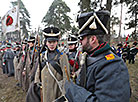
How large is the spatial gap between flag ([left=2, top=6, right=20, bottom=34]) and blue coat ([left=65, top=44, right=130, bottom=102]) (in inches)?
210

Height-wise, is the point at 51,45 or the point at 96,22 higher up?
the point at 96,22

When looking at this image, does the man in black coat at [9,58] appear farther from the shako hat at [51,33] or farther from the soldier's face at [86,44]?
the soldier's face at [86,44]

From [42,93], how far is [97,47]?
1708 mm

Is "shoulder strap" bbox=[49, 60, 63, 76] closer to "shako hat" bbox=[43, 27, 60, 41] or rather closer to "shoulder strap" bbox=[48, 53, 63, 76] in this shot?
"shoulder strap" bbox=[48, 53, 63, 76]

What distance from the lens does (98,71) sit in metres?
1.01

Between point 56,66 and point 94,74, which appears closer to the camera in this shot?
point 94,74

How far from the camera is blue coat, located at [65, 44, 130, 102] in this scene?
876 mm

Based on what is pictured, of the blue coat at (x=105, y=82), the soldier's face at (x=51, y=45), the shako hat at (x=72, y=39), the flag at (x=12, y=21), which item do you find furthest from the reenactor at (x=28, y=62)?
the blue coat at (x=105, y=82)

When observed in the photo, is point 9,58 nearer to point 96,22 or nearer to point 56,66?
point 56,66

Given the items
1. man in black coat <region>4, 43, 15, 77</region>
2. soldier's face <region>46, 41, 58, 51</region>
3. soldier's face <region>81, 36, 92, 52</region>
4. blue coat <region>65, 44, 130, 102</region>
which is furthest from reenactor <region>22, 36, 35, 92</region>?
man in black coat <region>4, 43, 15, 77</region>

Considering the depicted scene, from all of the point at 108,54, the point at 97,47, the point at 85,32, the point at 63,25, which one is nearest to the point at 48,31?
the point at 85,32

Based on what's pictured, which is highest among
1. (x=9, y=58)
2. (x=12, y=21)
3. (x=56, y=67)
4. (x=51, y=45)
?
(x=12, y=21)

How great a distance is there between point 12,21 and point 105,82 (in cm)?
610

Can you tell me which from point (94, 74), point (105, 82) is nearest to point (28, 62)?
point (94, 74)
